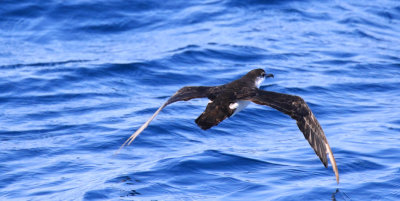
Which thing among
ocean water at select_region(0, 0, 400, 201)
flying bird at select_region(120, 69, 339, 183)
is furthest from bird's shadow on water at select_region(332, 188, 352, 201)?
flying bird at select_region(120, 69, 339, 183)

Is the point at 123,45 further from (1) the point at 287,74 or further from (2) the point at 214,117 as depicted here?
(2) the point at 214,117

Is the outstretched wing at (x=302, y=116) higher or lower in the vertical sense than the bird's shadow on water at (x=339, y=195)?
higher

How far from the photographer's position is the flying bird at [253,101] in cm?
746

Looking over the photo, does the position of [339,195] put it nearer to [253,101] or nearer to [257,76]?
[253,101]

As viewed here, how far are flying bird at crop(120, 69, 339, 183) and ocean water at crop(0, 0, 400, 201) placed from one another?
102cm

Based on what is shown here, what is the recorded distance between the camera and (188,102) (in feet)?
41.2

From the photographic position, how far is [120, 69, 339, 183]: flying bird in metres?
7.46

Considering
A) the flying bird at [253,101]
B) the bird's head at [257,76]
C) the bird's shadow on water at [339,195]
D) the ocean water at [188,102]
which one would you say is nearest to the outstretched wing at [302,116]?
the flying bird at [253,101]

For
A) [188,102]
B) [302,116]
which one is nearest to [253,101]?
[302,116]

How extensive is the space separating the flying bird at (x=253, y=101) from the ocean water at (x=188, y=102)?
1.02 metres

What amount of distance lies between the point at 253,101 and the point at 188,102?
16.6 ft

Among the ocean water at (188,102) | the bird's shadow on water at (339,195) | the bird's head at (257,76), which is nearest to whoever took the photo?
the bird's shadow on water at (339,195)

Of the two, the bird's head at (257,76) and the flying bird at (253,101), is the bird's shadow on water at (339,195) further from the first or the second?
the bird's head at (257,76)

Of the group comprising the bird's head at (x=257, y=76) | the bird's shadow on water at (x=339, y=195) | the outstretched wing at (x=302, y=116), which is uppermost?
the bird's head at (x=257, y=76)
